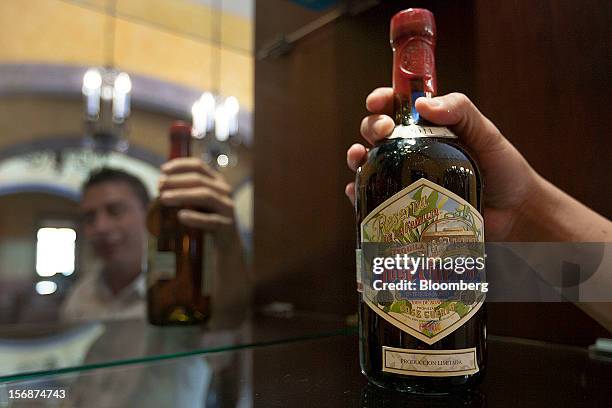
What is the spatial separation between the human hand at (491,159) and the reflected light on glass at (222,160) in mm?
616

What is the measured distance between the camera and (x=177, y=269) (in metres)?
0.83

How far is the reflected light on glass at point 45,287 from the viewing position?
0.98 meters

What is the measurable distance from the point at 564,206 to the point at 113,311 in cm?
89

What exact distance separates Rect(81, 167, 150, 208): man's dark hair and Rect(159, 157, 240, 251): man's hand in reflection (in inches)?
8.6

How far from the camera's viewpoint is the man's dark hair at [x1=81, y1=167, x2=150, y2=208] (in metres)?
1.06

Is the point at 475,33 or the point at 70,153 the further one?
the point at 70,153

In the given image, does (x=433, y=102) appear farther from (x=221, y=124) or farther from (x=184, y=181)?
(x=221, y=124)

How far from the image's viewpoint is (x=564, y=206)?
0.57m

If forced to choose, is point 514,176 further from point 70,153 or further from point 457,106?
point 70,153

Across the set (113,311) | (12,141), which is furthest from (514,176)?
(12,141)

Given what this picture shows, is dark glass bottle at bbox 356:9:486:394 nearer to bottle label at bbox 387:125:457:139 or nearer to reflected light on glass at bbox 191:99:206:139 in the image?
bottle label at bbox 387:125:457:139

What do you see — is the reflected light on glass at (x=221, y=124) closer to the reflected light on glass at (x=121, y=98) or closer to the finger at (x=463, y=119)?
the reflected light on glass at (x=121, y=98)

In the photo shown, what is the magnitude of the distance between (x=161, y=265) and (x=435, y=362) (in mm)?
568

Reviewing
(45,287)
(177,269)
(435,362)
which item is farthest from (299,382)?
(45,287)
